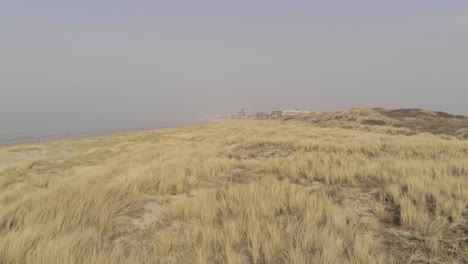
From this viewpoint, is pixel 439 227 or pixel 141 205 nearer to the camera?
pixel 439 227

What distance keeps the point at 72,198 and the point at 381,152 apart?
35.7 ft

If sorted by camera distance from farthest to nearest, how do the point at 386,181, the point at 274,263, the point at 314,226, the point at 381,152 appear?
the point at 381,152, the point at 386,181, the point at 314,226, the point at 274,263

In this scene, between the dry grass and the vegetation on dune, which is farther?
the vegetation on dune

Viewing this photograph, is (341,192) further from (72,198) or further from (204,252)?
(72,198)

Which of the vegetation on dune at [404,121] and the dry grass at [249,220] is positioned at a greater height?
the vegetation on dune at [404,121]

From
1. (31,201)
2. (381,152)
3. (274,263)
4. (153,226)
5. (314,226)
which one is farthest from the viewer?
(381,152)

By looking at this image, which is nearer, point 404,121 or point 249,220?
point 249,220

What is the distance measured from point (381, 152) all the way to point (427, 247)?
8627 mm

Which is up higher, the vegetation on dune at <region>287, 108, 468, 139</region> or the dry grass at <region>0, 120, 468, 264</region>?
the vegetation on dune at <region>287, 108, 468, 139</region>

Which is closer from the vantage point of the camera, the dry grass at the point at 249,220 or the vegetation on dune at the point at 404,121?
the dry grass at the point at 249,220

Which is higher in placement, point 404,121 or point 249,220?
point 404,121

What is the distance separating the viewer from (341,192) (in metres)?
6.18

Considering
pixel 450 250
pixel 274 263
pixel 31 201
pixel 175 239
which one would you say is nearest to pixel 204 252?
pixel 175 239

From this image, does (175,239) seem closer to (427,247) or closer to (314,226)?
(314,226)
